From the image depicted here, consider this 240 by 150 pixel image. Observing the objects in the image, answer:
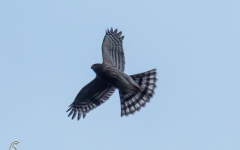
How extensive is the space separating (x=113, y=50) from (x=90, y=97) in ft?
5.46

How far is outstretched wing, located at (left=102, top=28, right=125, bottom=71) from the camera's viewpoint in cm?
1891

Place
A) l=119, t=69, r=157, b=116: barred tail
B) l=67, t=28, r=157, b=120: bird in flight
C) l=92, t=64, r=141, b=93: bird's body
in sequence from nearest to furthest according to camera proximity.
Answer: l=92, t=64, r=141, b=93: bird's body
l=67, t=28, r=157, b=120: bird in flight
l=119, t=69, r=157, b=116: barred tail

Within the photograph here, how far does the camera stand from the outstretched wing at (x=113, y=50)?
1891 cm

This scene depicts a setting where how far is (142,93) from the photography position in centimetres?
1889

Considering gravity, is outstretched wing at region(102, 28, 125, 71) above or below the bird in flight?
above

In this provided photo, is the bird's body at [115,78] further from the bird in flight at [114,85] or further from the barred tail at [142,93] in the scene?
the barred tail at [142,93]

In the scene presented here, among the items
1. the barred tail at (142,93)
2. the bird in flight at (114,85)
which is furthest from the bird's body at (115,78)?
the barred tail at (142,93)

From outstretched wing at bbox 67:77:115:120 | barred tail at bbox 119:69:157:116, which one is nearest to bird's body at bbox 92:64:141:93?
barred tail at bbox 119:69:157:116

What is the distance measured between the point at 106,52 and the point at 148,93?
1.84 meters

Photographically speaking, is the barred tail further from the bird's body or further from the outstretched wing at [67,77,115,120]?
the outstretched wing at [67,77,115,120]

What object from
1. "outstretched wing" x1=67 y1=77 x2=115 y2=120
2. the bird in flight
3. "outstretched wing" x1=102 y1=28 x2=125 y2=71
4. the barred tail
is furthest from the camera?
"outstretched wing" x1=67 y1=77 x2=115 y2=120

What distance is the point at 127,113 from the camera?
61.9 feet

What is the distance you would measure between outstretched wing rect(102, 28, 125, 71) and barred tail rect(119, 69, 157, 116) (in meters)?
0.66

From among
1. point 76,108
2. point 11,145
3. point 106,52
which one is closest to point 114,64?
point 106,52
